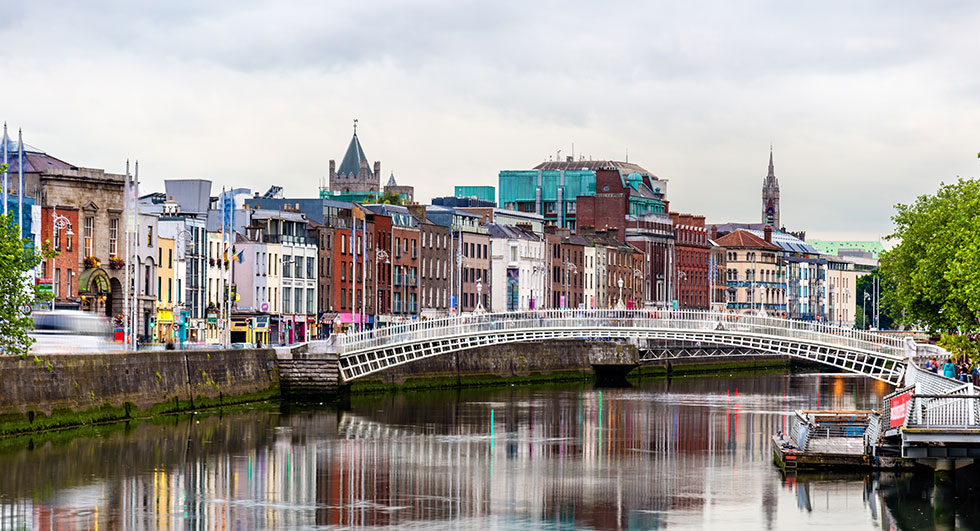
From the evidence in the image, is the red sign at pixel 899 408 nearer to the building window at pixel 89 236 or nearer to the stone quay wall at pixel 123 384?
the stone quay wall at pixel 123 384

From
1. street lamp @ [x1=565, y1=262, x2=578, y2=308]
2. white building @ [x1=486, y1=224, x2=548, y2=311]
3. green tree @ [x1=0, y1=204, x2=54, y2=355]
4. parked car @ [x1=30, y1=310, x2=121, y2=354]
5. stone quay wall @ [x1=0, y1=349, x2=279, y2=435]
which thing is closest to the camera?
green tree @ [x1=0, y1=204, x2=54, y2=355]

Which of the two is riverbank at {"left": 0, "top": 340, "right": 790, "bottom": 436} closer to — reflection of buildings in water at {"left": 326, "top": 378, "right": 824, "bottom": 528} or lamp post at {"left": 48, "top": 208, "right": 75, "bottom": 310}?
reflection of buildings in water at {"left": 326, "top": 378, "right": 824, "bottom": 528}

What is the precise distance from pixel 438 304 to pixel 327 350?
145 feet

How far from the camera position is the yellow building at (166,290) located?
87500 millimetres

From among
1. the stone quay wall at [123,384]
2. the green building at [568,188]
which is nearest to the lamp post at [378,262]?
the stone quay wall at [123,384]

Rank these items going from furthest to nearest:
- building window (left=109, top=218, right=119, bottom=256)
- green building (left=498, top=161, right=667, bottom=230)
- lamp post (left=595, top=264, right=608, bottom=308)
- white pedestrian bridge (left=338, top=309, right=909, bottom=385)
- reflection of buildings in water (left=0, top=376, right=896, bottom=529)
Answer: green building (left=498, top=161, right=667, bottom=230), lamp post (left=595, top=264, right=608, bottom=308), building window (left=109, top=218, right=119, bottom=256), white pedestrian bridge (left=338, top=309, right=909, bottom=385), reflection of buildings in water (left=0, top=376, right=896, bottom=529)

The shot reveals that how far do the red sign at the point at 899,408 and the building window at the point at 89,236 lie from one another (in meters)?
44.7

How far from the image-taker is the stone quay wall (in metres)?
53.1

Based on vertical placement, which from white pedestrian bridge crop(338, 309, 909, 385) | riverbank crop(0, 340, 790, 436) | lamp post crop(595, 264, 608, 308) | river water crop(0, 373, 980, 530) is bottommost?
river water crop(0, 373, 980, 530)

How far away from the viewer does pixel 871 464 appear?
46.4m

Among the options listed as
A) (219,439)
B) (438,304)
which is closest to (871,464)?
(219,439)

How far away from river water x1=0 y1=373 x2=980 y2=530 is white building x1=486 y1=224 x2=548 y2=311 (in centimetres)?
5813

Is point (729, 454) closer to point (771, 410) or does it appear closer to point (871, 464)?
point (871, 464)

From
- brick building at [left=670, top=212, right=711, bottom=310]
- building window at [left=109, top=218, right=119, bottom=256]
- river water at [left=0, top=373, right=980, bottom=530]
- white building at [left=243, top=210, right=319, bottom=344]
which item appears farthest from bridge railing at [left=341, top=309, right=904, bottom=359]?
brick building at [left=670, top=212, right=711, bottom=310]
